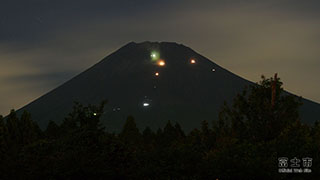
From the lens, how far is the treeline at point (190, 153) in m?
20.6

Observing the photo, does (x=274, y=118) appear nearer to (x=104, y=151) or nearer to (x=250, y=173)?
(x=250, y=173)

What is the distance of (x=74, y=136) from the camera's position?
23.6 m

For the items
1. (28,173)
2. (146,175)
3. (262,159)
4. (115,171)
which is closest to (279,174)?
(262,159)

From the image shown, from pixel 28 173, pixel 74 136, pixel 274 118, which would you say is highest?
Answer: pixel 274 118

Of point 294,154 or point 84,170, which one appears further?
point 84,170

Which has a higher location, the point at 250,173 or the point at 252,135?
the point at 252,135

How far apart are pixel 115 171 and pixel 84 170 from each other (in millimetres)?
1661

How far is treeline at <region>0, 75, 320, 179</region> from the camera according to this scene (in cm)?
2058

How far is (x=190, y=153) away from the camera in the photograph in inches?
913

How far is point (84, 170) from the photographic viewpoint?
863 inches

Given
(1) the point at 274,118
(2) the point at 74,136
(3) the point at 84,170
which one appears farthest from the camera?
(1) the point at 274,118

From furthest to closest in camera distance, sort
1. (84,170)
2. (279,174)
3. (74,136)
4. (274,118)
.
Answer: (274,118) → (74,136) → (84,170) → (279,174)

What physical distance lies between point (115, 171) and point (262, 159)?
7.17 metres

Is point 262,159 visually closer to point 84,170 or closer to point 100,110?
point 84,170
